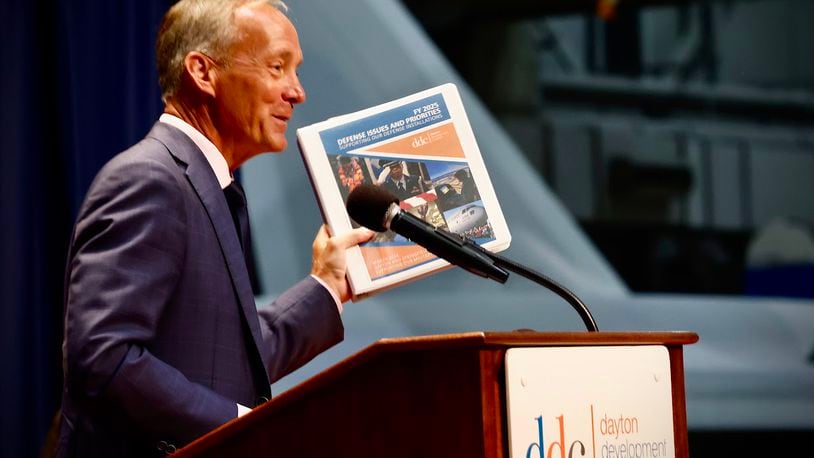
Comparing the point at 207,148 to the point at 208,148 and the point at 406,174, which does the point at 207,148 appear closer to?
the point at 208,148

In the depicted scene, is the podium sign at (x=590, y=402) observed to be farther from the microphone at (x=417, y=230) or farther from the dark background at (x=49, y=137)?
the dark background at (x=49, y=137)

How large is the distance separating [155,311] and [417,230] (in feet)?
1.05

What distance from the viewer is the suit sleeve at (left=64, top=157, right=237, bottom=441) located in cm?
113

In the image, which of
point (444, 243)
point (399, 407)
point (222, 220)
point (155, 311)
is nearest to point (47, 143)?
point (222, 220)

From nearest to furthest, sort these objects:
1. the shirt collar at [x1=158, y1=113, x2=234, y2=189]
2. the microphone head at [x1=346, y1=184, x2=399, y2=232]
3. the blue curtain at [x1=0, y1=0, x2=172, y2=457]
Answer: the microphone head at [x1=346, y1=184, x2=399, y2=232], the shirt collar at [x1=158, y1=113, x2=234, y2=189], the blue curtain at [x1=0, y1=0, x2=172, y2=457]

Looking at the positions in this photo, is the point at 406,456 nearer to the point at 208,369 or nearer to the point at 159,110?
the point at 208,369

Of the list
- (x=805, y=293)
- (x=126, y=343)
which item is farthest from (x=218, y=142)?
(x=805, y=293)

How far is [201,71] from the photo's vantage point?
4.73 ft

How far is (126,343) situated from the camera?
1.14 m

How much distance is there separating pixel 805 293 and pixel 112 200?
9.60 ft

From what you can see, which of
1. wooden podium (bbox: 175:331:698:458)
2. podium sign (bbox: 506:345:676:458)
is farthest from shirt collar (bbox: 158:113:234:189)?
podium sign (bbox: 506:345:676:458)

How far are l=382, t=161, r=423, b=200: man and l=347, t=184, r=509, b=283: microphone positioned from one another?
174mm

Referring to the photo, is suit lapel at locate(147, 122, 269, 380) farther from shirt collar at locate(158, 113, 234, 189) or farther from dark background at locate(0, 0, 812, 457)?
dark background at locate(0, 0, 812, 457)

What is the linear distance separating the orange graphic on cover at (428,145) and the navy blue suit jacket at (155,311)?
268 millimetres
